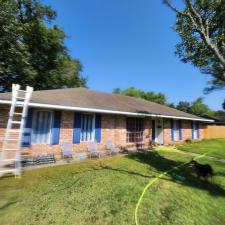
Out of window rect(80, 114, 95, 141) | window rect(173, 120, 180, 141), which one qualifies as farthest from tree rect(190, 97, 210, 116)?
window rect(80, 114, 95, 141)

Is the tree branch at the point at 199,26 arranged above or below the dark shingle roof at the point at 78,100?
above

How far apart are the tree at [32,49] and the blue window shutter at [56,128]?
10.4 meters

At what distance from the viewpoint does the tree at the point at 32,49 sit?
16.0 metres

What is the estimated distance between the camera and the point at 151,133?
15906mm

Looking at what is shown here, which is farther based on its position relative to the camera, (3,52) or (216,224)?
(3,52)

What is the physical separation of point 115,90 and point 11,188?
188ft

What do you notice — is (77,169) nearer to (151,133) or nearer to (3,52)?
(151,133)

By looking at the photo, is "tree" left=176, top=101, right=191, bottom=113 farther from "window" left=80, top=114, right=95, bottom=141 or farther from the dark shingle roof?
"window" left=80, top=114, right=95, bottom=141

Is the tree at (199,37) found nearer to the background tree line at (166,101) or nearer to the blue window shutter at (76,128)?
the blue window shutter at (76,128)

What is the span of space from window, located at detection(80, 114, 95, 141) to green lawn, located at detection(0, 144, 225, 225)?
10.8 ft

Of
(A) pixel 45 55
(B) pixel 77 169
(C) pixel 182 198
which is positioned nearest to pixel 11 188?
(B) pixel 77 169

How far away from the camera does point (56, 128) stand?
988 centimetres

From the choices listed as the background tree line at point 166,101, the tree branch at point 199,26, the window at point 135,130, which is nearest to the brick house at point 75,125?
the window at point 135,130

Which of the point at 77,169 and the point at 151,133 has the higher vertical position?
the point at 151,133
